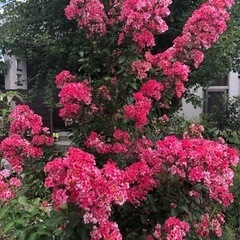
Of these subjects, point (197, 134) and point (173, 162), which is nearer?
point (173, 162)

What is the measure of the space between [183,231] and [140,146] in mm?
450

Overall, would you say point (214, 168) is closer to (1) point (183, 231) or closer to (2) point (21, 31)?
(1) point (183, 231)

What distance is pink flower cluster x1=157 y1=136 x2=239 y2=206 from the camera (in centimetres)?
120

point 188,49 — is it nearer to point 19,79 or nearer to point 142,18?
point 142,18

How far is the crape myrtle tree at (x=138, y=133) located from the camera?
49.1 inches

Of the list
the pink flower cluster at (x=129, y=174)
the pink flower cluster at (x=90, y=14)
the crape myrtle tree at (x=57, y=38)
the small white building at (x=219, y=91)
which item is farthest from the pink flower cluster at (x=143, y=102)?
the small white building at (x=219, y=91)

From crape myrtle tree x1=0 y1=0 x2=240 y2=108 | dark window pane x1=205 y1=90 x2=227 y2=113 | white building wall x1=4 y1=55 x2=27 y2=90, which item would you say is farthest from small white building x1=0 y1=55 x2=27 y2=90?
dark window pane x1=205 y1=90 x2=227 y2=113

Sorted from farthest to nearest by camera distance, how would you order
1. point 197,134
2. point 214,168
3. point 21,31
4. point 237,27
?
point 21,31 → point 237,27 → point 197,134 → point 214,168

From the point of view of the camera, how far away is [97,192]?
3.36 feet

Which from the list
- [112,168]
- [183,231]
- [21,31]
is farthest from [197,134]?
Answer: [21,31]

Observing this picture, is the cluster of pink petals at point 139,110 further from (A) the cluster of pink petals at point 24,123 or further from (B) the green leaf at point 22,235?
(B) the green leaf at point 22,235

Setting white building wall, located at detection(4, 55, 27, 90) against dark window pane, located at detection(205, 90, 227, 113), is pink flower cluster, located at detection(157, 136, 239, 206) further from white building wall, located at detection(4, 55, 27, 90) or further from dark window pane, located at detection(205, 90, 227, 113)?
dark window pane, located at detection(205, 90, 227, 113)

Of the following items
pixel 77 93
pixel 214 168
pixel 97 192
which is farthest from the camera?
pixel 77 93

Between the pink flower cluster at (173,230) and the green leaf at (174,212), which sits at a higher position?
the green leaf at (174,212)
